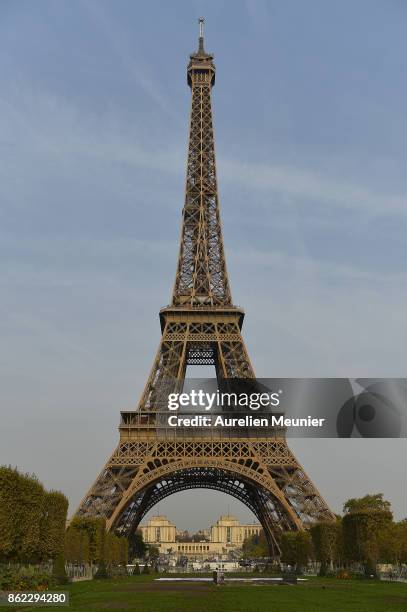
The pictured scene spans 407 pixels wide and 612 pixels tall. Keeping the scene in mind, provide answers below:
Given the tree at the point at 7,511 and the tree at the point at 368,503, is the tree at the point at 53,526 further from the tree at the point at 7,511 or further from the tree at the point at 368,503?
the tree at the point at 368,503

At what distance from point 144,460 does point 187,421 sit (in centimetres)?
663

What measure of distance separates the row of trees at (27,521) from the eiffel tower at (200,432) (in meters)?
15.6

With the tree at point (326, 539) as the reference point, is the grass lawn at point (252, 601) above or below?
below

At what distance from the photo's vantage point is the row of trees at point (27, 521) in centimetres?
3931

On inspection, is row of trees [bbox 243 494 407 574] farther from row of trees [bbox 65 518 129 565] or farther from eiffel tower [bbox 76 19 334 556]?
row of trees [bbox 65 518 129 565]

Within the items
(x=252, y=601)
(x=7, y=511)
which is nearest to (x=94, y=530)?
(x=7, y=511)

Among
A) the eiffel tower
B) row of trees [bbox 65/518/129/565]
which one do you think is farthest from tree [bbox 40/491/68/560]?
the eiffel tower

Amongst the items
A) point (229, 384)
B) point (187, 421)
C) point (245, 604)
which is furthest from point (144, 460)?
point (245, 604)

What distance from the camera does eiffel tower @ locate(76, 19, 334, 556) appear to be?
65.8m

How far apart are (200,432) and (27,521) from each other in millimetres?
29904

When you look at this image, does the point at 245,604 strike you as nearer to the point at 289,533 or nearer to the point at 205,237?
the point at 289,533

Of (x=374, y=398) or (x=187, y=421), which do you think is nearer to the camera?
(x=374, y=398)

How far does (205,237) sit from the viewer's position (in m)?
81.1

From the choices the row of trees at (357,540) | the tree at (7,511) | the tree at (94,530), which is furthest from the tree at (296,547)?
the tree at (7,511)
